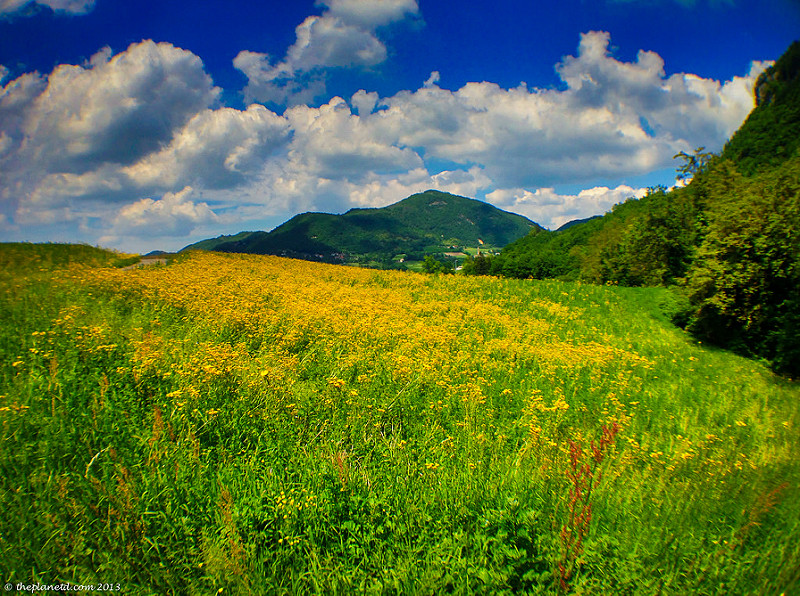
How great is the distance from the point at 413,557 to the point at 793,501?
473 centimetres

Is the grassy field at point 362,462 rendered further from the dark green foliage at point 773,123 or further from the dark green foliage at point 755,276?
the dark green foliage at point 773,123

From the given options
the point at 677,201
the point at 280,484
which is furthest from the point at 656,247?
the point at 280,484

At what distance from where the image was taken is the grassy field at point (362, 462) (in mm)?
2855

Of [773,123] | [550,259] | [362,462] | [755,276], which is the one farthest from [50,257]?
[773,123]

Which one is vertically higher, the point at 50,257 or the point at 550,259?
the point at 550,259

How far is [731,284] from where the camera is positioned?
12.0m

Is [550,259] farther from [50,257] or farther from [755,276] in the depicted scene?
[50,257]

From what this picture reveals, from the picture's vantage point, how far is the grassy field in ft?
9.37

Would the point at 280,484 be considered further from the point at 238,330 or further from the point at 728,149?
the point at 728,149

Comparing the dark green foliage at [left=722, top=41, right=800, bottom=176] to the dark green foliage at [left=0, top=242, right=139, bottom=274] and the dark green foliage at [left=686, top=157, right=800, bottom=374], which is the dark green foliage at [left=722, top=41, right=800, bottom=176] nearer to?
the dark green foliage at [left=686, top=157, right=800, bottom=374]

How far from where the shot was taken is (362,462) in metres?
4.35

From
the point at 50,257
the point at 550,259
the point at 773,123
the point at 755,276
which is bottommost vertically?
the point at 755,276

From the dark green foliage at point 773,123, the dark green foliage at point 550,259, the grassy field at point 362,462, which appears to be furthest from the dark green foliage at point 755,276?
the dark green foliage at point 773,123

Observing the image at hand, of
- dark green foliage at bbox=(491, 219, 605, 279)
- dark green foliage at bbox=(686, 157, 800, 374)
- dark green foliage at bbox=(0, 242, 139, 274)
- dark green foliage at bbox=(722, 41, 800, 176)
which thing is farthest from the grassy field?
dark green foliage at bbox=(722, 41, 800, 176)
